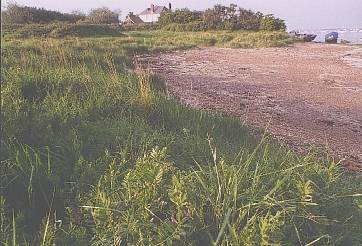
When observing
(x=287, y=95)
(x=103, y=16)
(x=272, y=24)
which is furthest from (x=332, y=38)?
(x=103, y=16)

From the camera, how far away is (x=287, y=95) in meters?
8.36

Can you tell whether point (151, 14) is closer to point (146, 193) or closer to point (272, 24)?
point (272, 24)

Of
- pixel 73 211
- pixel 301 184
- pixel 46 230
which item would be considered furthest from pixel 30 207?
pixel 301 184

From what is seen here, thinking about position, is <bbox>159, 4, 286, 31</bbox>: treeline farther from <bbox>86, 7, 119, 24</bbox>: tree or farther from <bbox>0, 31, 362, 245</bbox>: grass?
<bbox>0, 31, 362, 245</bbox>: grass

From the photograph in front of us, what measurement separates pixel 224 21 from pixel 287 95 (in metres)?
32.0

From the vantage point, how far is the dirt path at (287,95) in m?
5.59

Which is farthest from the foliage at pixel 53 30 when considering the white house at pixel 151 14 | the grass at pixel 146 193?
the white house at pixel 151 14

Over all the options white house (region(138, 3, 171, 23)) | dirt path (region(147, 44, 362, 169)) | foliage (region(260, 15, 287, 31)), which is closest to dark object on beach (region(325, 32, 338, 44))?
foliage (region(260, 15, 287, 31))

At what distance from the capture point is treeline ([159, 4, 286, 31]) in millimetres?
35250

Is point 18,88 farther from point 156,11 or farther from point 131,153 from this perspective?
point 156,11

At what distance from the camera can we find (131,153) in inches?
113

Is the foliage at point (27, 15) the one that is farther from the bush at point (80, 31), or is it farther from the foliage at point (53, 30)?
the bush at point (80, 31)

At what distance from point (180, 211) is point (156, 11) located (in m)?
70.6

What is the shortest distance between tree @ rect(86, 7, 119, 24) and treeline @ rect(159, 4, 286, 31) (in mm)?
10754
